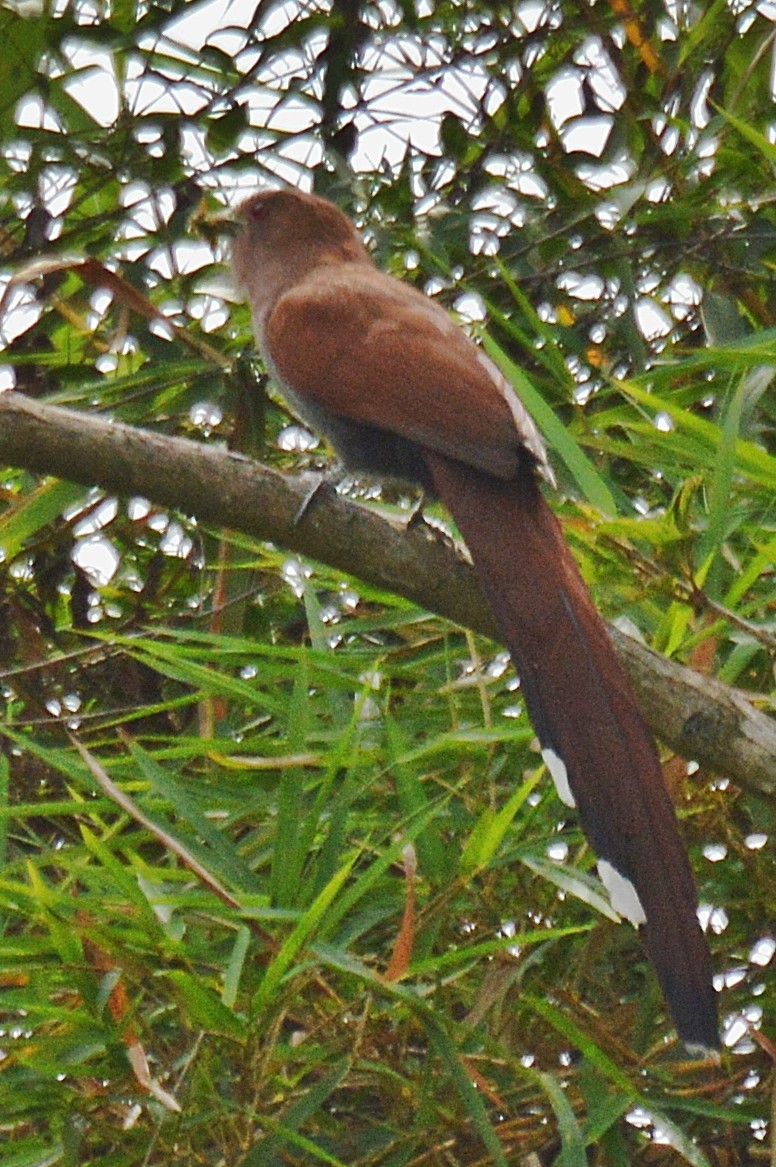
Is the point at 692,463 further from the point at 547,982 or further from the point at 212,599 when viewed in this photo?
the point at 212,599

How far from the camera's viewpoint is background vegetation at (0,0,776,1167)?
2180mm

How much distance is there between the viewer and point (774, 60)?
9.95ft

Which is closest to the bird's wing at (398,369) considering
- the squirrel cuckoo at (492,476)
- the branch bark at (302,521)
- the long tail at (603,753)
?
the squirrel cuckoo at (492,476)

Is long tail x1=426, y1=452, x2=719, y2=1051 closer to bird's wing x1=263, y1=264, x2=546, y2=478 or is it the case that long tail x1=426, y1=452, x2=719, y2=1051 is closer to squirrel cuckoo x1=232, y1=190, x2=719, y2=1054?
squirrel cuckoo x1=232, y1=190, x2=719, y2=1054

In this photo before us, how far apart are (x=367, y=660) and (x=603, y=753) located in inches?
23.1

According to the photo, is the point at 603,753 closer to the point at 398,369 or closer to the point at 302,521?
the point at 302,521

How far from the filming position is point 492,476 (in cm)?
251

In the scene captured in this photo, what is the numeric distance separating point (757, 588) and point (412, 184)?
1108 mm

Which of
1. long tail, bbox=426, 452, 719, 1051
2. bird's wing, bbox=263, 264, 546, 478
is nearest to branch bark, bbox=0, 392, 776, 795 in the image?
long tail, bbox=426, 452, 719, 1051

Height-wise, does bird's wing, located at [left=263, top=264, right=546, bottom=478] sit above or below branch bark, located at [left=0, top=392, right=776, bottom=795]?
above

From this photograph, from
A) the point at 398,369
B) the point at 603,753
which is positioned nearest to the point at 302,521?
the point at 603,753

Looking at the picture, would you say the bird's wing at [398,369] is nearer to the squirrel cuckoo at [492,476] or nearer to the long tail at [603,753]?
the squirrel cuckoo at [492,476]

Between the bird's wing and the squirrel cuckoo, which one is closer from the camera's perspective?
the squirrel cuckoo

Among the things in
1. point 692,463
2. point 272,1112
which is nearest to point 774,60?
point 692,463
